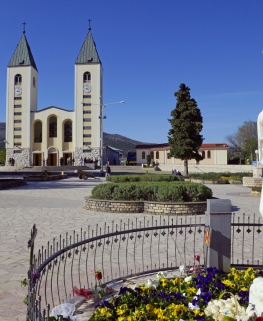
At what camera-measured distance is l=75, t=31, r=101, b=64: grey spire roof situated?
70312 mm

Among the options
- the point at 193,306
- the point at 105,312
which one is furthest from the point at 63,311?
the point at 193,306

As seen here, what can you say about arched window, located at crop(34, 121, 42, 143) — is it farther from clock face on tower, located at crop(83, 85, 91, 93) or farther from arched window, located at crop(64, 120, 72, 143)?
clock face on tower, located at crop(83, 85, 91, 93)

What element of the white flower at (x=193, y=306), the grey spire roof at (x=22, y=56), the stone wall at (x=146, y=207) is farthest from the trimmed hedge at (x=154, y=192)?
the grey spire roof at (x=22, y=56)

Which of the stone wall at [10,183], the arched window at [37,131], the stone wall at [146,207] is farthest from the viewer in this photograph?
the arched window at [37,131]

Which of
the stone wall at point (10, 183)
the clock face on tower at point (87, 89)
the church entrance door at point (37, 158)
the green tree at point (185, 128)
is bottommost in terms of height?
the stone wall at point (10, 183)

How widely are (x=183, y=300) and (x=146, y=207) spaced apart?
28.5 ft

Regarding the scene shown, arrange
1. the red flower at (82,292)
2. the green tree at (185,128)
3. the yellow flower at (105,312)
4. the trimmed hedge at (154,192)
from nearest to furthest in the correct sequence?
1. the yellow flower at (105,312)
2. the red flower at (82,292)
3. the trimmed hedge at (154,192)
4. the green tree at (185,128)

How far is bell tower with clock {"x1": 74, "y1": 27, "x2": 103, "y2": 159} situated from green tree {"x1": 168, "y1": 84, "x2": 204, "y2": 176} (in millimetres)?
25493

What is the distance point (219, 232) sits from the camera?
5.54 m

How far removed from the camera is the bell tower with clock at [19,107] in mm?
70250

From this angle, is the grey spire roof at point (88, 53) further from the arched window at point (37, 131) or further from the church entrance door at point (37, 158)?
the church entrance door at point (37, 158)

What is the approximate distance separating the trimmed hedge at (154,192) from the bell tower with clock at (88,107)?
5325cm

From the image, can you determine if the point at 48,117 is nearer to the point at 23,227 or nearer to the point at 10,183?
the point at 10,183

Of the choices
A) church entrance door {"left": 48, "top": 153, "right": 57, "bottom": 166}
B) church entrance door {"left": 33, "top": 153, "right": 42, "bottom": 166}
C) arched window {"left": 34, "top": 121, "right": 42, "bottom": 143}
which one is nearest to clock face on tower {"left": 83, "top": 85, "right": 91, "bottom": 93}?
arched window {"left": 34, "top": 121, "right": 42, "bottom": 143}
